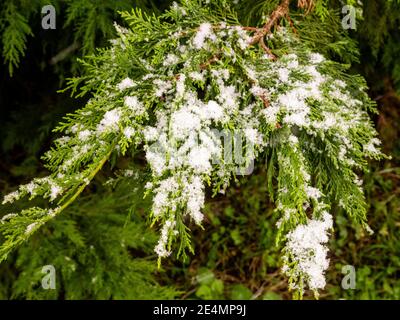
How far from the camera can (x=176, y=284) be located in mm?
3955

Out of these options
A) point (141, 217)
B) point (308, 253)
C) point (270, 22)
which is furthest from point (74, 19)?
Result: point (308, 253)

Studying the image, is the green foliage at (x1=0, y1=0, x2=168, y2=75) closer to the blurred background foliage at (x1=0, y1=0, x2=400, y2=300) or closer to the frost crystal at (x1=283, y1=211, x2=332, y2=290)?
the blurred background foliage at (x1=0, y1=0, x2=400, y2=300)

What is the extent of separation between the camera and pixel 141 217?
372 centimetres

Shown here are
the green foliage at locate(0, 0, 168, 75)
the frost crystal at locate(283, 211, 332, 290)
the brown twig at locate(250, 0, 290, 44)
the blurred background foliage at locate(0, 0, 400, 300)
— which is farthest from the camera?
the blurred background foliage at locate(0, 0, 400, 300)

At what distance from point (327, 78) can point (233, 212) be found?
102 inches

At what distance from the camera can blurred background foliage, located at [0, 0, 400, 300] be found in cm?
283

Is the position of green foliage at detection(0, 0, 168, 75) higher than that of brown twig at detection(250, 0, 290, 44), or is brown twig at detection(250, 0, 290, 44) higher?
green foliage at detection(0, 0, 168, 75)

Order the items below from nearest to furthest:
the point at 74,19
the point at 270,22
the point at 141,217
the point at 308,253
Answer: the point at 308,253 → the point at 270,22 → the point at 74,19 → the point at 141,217

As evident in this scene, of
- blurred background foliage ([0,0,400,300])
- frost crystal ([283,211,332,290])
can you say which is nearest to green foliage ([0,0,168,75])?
blurred background foliage ([0,0,400,300])

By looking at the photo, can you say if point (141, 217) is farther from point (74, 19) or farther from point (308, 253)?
point (308, 253)

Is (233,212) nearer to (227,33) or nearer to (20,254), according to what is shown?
(20,254)

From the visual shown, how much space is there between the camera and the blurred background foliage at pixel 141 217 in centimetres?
283
